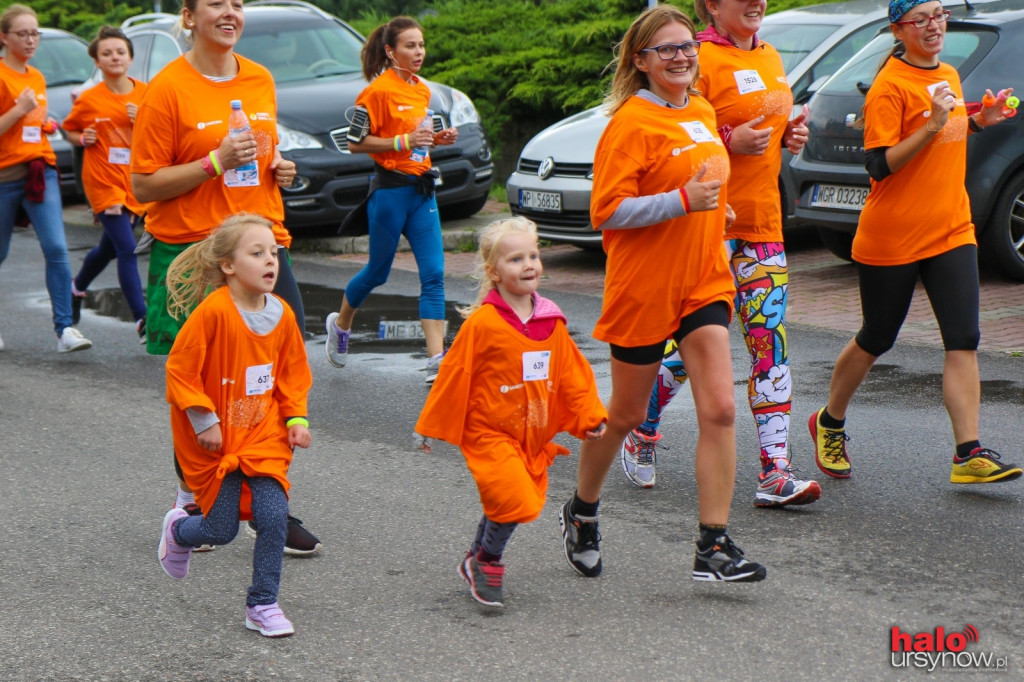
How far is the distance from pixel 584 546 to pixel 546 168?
670 centimetres

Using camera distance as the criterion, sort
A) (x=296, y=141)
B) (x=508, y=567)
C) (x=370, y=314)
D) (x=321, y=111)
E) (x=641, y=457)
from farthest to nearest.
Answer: (x=321, y=111) → (x=296, y=141) → (x=370, y=314) → (x=641, y=457) → (x=508, y=567)

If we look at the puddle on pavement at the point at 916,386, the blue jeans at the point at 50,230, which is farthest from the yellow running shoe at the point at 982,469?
the blue jeans at the point at 50,230

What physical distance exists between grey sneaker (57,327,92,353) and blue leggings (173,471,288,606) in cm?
479

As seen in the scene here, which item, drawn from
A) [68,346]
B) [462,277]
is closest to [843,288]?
[462,277]

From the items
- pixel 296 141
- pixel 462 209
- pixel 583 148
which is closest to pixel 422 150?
pixel 583 148

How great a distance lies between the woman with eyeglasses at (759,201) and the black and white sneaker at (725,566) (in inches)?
33.8

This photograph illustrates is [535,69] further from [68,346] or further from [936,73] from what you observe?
[936,73]

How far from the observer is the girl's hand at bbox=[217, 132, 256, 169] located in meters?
4.90

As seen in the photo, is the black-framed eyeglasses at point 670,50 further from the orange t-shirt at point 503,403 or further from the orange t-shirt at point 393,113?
the orange t-shirt at point 393,113

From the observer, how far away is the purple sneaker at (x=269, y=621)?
165 inches

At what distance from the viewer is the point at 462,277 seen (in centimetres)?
1099

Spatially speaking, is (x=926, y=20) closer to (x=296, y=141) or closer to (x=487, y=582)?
(x=487, y=582)

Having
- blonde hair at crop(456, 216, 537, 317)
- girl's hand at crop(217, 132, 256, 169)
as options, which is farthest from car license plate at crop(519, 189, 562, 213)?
blonde hair at crop(456, 216, 537, 317)

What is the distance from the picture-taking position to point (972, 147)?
906 centimetres
